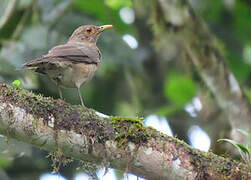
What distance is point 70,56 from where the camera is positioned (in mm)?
5883

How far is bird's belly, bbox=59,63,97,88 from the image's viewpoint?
587cm

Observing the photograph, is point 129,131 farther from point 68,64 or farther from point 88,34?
point 88,34

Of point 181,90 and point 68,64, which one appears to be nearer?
point 68,64

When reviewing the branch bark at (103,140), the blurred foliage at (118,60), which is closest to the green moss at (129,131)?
the branch bark at (103,140)

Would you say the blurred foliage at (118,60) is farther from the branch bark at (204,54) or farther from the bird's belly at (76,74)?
the bird's belly at (76,74)

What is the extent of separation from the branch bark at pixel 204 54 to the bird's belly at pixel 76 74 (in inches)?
66.9

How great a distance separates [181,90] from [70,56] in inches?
116

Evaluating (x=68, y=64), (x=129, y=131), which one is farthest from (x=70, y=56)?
(x=129, y=131)

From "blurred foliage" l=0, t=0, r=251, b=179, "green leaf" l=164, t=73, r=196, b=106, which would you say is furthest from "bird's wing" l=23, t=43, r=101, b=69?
"green leaf" l=164, t=73, r=196, b=106

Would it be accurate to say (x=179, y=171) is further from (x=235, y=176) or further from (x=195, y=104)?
(x=195, y=104)

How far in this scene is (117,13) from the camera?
837 cm


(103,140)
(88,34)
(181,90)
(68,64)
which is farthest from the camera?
(181,90)

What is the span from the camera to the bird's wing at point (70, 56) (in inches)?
213

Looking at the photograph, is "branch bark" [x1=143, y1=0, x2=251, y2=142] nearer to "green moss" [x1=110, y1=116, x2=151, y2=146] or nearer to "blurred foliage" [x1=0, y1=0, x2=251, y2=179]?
"blurred foliage" [x1=0, y1=0, x2=251, y2=179]
